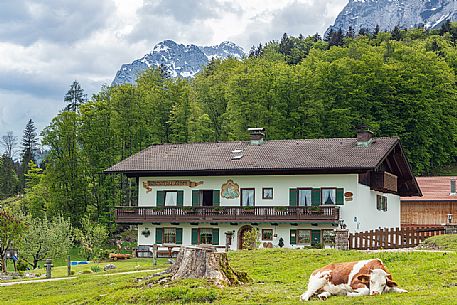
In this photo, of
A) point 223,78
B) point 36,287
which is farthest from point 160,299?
point 223,78

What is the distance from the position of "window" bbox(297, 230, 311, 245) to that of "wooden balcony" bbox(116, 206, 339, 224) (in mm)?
1302

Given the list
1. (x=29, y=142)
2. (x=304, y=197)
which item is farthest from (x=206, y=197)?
(x=29, y=142)

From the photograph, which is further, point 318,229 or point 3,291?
point 318,229

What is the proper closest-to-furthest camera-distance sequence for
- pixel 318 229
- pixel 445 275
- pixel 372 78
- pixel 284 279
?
1. pixel 445 275
2. pixel 284 279
3. pixel 318 229
4. pixel 372 78

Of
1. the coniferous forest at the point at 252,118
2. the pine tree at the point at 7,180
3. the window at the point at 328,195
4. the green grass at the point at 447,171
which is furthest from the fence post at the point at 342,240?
the pine tree at the point at 7,180

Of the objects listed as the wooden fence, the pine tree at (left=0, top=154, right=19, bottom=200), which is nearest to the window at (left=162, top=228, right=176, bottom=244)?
the wooden fence

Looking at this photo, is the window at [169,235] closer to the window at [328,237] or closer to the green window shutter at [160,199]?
the green window shutter at [160,199]

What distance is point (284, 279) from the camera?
16.7m

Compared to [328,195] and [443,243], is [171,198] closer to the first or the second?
[328,195]

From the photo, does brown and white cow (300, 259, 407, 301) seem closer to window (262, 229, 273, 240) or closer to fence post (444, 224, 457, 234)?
fence post (444, 224, 457, 234)

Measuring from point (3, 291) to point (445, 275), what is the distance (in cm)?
1467

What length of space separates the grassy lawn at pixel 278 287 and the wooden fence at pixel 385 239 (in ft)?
24.4

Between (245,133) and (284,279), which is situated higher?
(245,133)

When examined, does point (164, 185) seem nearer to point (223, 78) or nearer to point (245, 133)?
point (245, 133)
